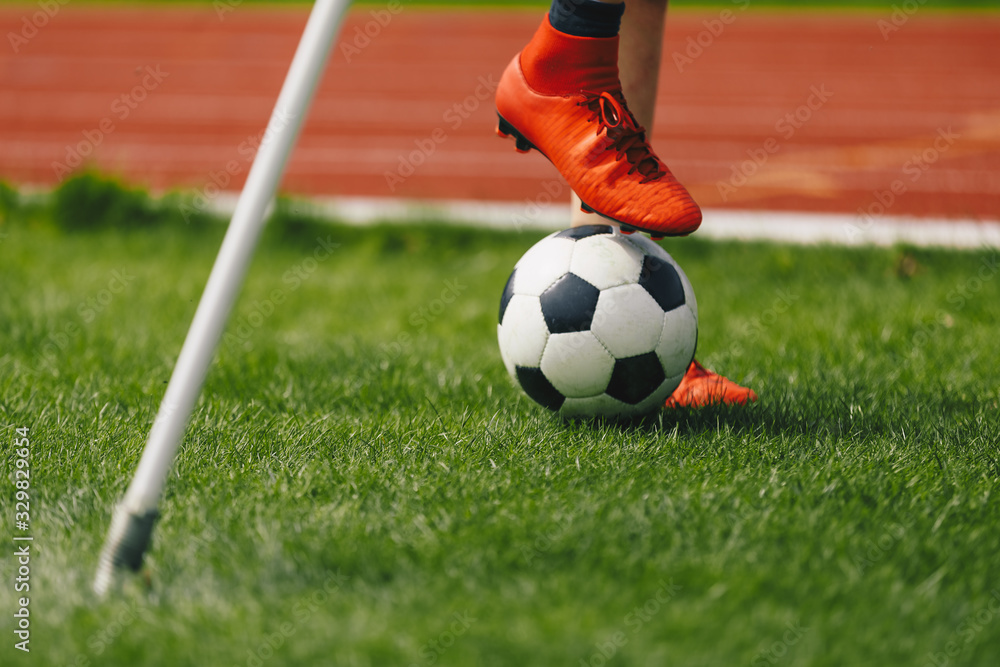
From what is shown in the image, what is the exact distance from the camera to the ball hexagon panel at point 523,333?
276cm

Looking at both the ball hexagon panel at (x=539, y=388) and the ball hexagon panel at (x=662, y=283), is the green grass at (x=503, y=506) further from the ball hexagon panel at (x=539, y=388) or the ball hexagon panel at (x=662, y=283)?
the ball hexagon panel at (x=662, y=283)

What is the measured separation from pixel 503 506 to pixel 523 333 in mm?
733

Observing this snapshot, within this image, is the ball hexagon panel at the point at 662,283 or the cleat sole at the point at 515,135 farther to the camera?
the cleat sole at the point at 515,135

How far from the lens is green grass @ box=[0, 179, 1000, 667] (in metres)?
1.72

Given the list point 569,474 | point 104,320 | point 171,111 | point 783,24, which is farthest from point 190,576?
point 783,24

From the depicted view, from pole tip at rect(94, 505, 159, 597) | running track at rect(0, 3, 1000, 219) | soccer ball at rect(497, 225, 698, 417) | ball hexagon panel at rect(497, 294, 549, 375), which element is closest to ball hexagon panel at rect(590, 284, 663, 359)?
soccer ball at rect(497, 225, 698, 417)

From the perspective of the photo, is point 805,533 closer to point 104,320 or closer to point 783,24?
point 104,320

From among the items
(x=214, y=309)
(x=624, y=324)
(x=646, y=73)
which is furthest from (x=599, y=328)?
(x=214, y=309)

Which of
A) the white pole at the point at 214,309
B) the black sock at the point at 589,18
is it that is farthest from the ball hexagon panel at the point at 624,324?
the white pole at the point at 214,309

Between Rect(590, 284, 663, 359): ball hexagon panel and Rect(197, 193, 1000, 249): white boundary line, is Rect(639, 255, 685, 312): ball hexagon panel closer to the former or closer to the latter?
Rect(590, 284, 663, 359): ball hexagon panel

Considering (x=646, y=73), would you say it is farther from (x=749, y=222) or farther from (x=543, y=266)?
(x=749, y=222)

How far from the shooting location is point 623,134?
2.70 metres

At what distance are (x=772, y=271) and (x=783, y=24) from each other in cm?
1364

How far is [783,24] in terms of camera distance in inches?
682
